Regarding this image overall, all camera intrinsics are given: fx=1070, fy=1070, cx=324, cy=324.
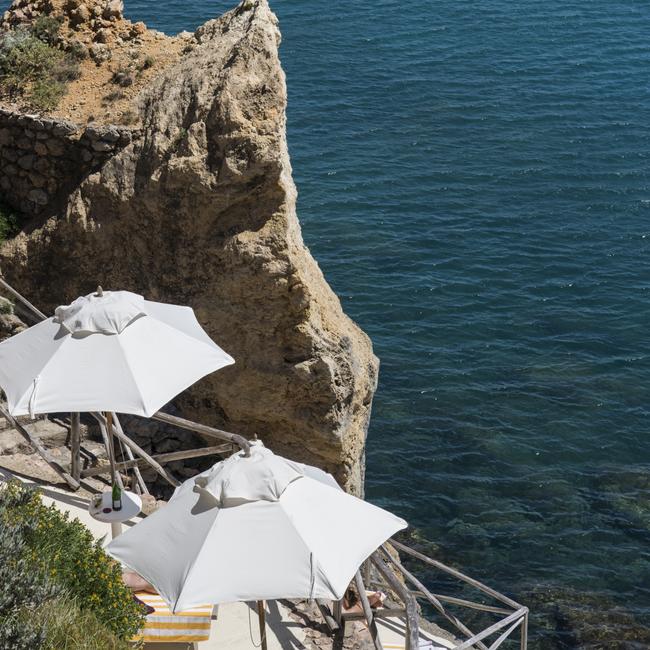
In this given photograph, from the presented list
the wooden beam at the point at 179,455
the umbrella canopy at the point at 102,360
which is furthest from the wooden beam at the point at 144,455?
the umbrella canopy at the point at 102,360

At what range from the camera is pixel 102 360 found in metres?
10.4

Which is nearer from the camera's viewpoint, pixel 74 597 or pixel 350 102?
pixel 74 597

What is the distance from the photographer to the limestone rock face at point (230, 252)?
14555 millimetres

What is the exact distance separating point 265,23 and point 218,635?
9.10m

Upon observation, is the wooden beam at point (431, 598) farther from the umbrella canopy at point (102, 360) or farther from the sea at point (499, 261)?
the sea at point (499, 261)

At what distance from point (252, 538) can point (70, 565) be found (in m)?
2.09

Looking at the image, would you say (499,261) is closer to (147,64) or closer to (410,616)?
(147,64)

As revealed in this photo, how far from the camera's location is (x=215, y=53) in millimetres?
15883

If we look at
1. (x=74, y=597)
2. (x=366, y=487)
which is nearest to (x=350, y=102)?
(x=366, y=487)

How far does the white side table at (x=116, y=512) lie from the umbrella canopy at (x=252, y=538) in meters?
1.60

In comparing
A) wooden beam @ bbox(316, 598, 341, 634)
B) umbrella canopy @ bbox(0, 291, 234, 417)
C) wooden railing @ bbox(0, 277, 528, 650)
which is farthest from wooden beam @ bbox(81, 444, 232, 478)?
wooden beam @ bbox(316, 598, 341, 634)

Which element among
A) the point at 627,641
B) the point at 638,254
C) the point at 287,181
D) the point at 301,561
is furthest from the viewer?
the point at 638,254

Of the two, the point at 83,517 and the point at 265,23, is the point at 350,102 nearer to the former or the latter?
the point at 265,23

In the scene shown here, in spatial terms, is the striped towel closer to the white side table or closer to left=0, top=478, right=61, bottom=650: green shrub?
the white side table
